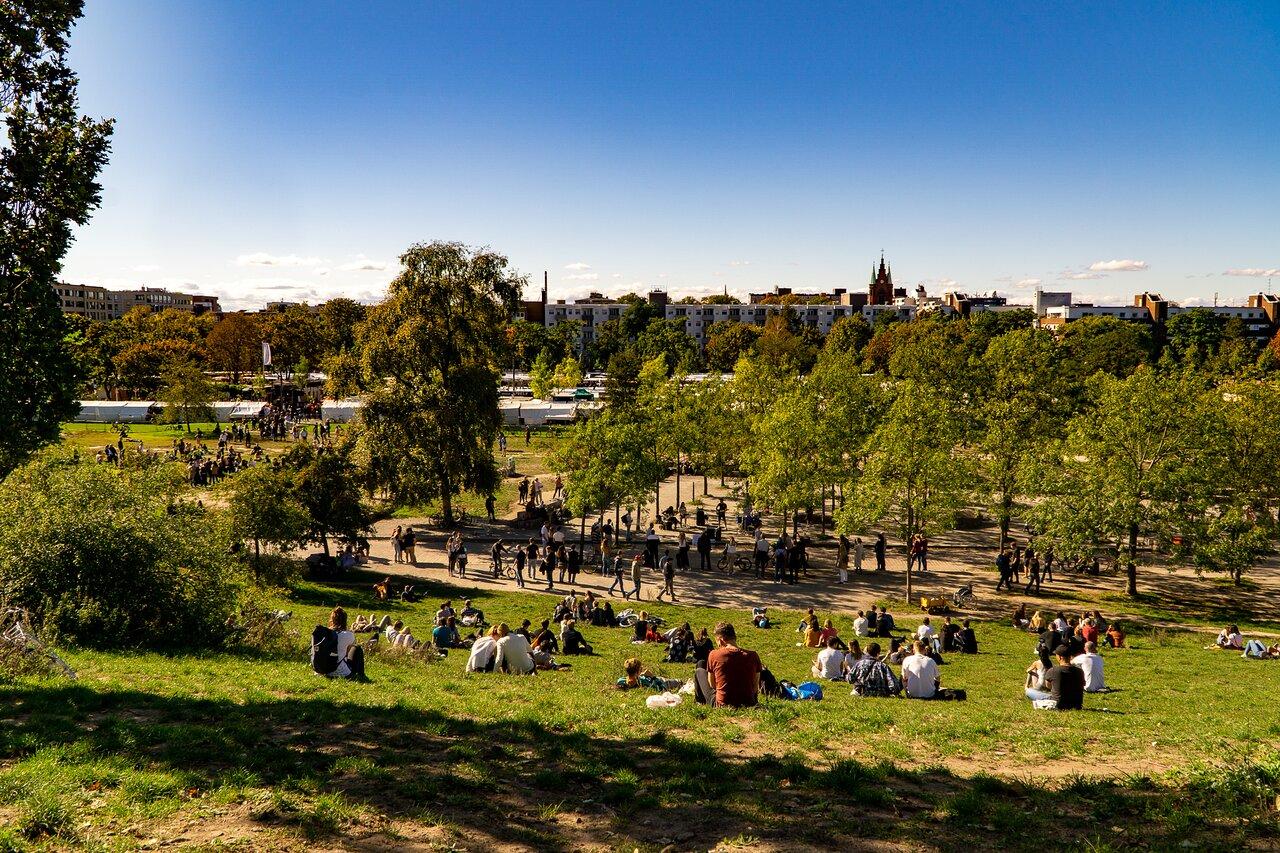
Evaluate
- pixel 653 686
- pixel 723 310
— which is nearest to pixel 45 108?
pixel 653 686

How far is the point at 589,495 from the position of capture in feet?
84.5

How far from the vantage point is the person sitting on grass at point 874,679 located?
12.7 m

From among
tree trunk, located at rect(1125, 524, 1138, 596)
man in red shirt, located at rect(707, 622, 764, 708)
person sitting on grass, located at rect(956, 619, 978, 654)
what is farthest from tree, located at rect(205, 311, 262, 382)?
man in red shirt, located at rect(707, 622, 764, 708)

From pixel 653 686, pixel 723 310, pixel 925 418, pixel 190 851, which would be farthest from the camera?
pixel 723 310

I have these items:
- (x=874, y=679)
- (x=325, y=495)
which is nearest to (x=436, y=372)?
(x=325, y=495)

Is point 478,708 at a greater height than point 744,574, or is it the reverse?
point 478,708

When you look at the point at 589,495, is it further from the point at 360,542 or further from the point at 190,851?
the point at 190,851

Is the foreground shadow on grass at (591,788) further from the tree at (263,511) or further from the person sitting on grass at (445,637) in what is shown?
the tree at (263,511)

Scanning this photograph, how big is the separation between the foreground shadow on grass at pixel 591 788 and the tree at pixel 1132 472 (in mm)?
16770

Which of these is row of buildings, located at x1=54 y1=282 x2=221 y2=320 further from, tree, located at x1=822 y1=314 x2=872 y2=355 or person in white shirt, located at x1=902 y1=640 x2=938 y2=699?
person in white shirt, located at x1=902 y1=640 x2=938 y2=699

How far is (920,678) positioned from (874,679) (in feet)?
2.29

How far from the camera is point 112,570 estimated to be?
13.4 m

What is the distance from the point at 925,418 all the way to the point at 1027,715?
15.5 m

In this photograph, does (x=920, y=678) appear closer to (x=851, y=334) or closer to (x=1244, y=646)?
(x=1244, y=646)
